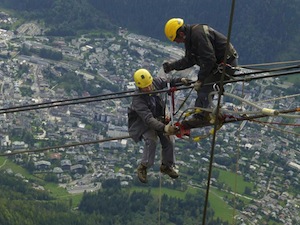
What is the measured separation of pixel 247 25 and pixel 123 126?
32.3 metres

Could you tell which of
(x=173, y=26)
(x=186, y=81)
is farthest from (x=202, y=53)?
(x=186, y=81)

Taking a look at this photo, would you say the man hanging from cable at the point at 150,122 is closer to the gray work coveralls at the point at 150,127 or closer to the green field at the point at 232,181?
the gray work coveralls at the point at 150,127

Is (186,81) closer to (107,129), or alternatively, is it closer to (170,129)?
(170,129)

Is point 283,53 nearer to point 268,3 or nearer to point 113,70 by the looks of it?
point 268,3

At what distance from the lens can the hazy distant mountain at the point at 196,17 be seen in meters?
75.5

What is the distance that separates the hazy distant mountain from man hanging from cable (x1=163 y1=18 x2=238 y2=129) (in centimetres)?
6463

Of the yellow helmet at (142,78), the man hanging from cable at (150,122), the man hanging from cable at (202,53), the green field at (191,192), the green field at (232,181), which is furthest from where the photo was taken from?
the green field at (232,181)

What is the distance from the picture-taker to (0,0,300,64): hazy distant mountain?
75500 mm

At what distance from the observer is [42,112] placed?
5706cm

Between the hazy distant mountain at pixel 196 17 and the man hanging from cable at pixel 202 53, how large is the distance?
6463 centimetres

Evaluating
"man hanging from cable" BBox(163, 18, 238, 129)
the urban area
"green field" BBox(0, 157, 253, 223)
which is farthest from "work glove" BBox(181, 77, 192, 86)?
"green field" BBox(0, 157, 253, 223)

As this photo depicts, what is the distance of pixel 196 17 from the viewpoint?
3297 inches

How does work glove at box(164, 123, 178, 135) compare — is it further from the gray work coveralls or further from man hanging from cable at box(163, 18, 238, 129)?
man hanging from cable at box(163, 18, 238, 129)

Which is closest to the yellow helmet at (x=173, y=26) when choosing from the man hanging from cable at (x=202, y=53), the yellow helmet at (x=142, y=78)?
the man hanging from cable at (x=202, y=53)
